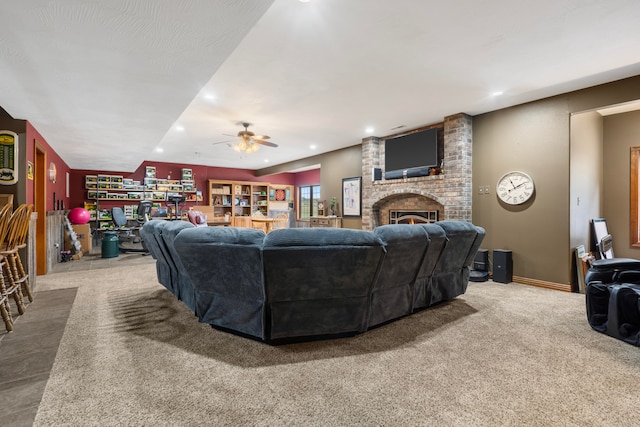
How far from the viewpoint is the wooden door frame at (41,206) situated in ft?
15.2

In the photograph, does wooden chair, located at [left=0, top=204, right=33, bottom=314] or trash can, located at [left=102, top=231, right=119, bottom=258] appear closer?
wooden chair, located at [left=0, top=204, right=33, bottom=314]

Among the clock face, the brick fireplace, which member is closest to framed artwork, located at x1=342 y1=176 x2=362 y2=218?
the brick fireplace

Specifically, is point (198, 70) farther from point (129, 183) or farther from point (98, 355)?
point (129, 183)

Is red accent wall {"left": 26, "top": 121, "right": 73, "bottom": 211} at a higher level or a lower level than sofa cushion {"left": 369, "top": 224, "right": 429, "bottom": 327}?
higher

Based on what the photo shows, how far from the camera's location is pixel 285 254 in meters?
1.98

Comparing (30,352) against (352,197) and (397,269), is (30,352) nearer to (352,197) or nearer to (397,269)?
(397,269)

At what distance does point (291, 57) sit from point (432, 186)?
3314 mm

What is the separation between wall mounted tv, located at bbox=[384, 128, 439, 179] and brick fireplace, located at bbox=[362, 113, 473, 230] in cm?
15

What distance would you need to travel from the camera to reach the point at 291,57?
292cm

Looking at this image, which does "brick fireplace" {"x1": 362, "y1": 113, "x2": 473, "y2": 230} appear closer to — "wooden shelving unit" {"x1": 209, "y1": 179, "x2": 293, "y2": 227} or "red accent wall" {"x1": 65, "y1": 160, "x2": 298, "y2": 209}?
"wooden shelving unit" {"x1": 209, "y1": 179, "x2": 293, "y2": 227}

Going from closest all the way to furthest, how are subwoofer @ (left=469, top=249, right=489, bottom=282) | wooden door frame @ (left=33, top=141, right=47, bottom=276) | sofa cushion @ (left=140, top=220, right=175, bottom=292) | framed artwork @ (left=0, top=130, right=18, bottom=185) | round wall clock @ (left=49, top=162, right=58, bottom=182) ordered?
sofa cushion @ (left=140, top=220, right=175, bottom=292) < framed artwork @ (left=0, top=130, right=18, bottom=185) < subwoofer @ (left=469, top=249, right=489, bottom=282) < wooden door frame @ (left=33, top=141, right=47, bottom=276) < round wall clock @ (left=49, top=162, right=58, bottom=182)

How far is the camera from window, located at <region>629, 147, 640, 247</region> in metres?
4.46

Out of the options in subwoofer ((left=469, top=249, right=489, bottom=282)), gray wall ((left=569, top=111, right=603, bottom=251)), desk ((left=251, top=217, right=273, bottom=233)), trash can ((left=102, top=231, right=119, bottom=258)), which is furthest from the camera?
desk ((left=251, top=217, right=273, bottom=233))

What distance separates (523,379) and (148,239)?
12.6ft
